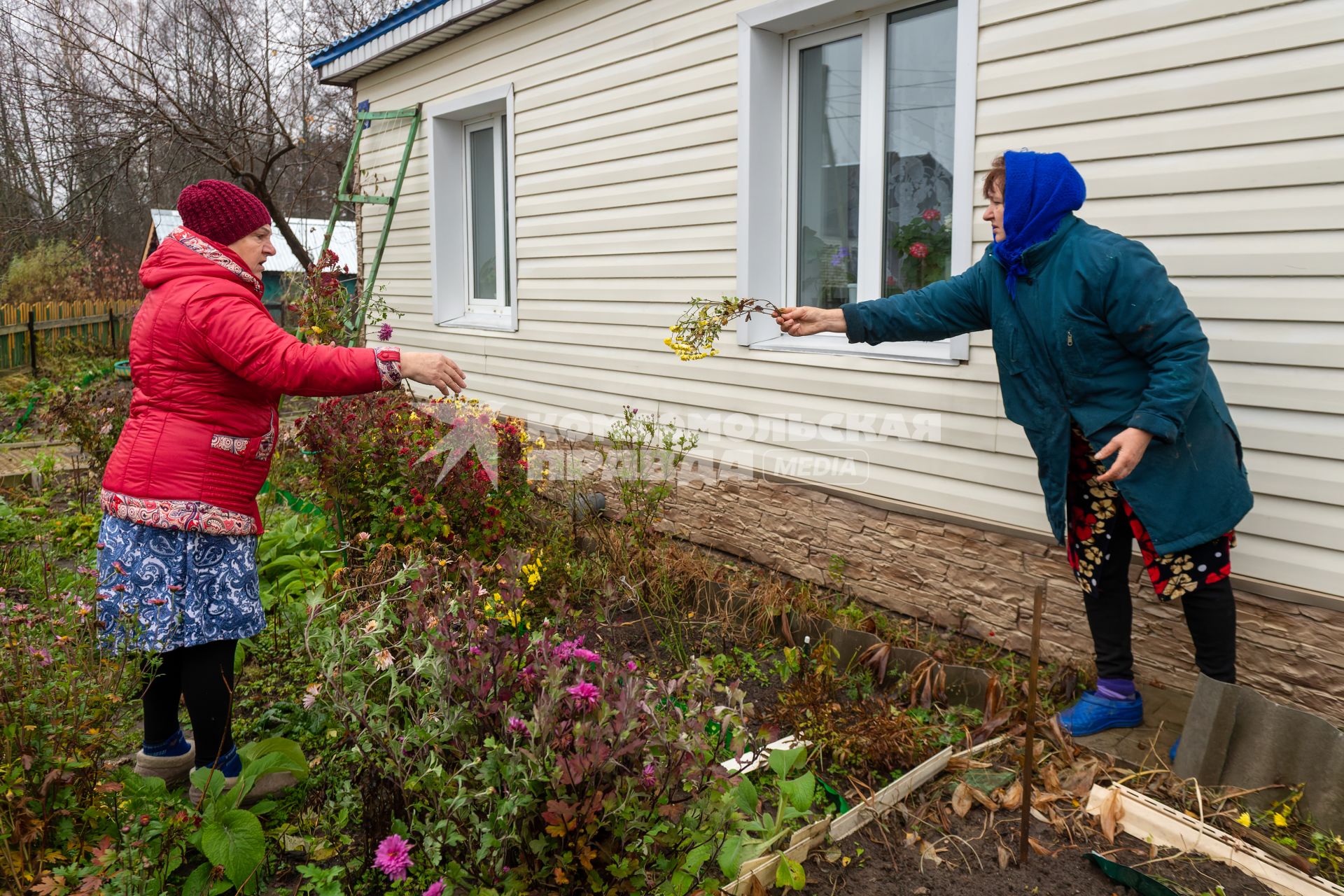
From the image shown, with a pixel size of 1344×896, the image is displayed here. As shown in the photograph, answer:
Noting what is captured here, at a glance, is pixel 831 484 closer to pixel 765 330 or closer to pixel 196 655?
pixel 765 330

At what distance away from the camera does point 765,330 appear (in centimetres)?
496

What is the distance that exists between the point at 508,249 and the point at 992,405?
4582 mm

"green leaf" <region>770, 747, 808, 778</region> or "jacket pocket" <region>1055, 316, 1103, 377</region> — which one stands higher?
"jacket pocket" <region>1055, 316, 1103, 377</region>

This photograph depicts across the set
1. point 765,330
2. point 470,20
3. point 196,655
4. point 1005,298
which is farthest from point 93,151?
point 1005,298

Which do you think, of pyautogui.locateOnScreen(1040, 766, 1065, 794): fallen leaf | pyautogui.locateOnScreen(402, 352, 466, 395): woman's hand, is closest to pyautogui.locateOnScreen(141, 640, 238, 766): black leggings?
pyautogui.locateOnScreen(402, 352, 466, 395): woman's hand

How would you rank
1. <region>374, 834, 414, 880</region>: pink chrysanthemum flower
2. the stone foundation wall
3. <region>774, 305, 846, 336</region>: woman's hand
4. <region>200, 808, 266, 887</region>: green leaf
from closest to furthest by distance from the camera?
1. <region>374, 834, 414, 880</region>: pink chrysanthemum flower
2. <region>200, 808, 266, 887</region>: green leaf
3. the stone foundation wall
4. <region>774, 305, 846, 336</region>: woman's hand

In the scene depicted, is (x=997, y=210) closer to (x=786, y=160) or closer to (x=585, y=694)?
(x=786, y=160)

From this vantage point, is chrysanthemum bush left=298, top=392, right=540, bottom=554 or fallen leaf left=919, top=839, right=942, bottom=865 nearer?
fallen leaf left=919, top=839, right=942, bottom=865

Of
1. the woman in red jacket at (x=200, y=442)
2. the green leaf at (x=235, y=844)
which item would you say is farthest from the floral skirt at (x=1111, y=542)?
the green leaf at (x=235, y=844)

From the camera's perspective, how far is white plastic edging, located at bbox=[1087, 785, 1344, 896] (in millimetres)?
2455

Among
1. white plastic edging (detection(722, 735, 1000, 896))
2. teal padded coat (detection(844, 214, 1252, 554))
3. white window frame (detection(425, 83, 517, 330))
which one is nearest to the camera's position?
white plastic edging (detection(722, 735, 1000, 896))

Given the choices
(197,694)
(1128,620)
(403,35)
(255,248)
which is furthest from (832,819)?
(403,35)

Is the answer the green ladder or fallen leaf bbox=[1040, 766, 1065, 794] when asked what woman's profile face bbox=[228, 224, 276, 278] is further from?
the green ladder

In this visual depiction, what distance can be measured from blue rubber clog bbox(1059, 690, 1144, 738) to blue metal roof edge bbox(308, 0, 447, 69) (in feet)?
20.5
